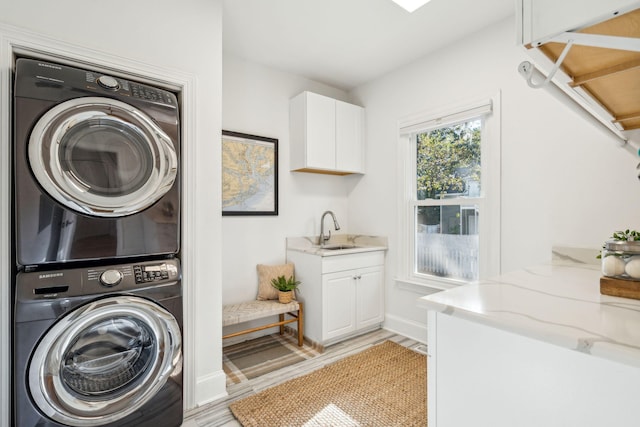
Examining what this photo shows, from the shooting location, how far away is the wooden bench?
2492mm

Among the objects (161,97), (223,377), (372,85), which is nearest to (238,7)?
(161,97)

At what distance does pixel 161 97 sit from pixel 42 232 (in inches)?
34.0

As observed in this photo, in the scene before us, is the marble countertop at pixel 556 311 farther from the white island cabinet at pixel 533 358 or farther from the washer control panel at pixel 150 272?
the washer control panel at pixel 150 272

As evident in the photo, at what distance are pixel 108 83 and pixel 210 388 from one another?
186cm

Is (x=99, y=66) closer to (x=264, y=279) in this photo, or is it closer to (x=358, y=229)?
(x=264, y=279)

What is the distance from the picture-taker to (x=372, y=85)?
3383 millimetres

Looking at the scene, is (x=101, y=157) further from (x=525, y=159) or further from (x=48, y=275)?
(x=525, y=159)

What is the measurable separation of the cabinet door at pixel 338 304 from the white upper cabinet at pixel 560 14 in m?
2.34

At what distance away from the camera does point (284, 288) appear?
2822 mm

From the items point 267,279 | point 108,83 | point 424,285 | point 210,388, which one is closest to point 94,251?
point 108,83

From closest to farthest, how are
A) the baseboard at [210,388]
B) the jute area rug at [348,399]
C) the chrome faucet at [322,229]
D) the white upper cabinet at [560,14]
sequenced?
1. the white upper cabinet at [560,14]
2. the jute area rug at [348,399]
3. the baseboard at [210,388]
4. the chrome faucet at [322,229]

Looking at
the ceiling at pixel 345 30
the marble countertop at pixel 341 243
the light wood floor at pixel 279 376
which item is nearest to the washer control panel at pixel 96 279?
the light wood floor at pixel 279 376

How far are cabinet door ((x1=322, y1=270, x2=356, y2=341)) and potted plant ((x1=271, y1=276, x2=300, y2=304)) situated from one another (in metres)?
0.32

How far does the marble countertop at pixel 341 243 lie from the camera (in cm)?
293
